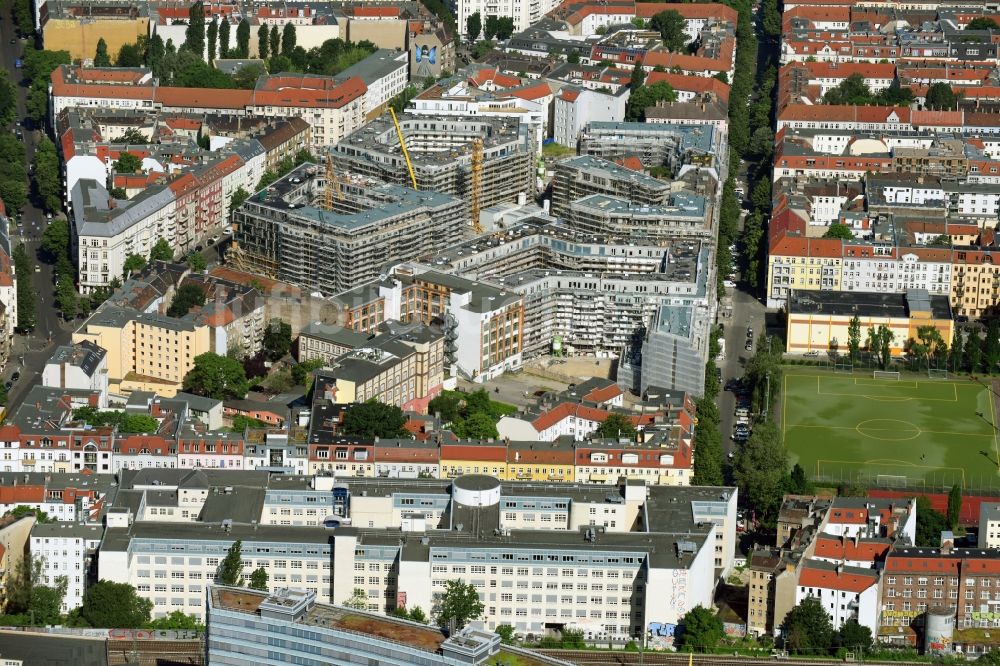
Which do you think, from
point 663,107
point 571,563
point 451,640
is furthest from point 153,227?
point 451,640

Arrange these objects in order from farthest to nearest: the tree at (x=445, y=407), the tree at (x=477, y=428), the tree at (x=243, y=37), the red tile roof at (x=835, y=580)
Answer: the tree at (x=243, y=37) → the tree at (x=445, y=407) → the tree at (x=477, y=428) → the red tile roof at (x=835, y=580)

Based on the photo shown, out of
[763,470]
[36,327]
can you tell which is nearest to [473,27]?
[36,327]

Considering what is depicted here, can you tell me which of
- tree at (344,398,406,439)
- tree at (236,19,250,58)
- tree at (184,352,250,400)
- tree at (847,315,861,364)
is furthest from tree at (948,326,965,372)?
tree at (236,19,250,58)

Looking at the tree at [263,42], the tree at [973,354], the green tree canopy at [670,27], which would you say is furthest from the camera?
the green tree canopy at [670,27]

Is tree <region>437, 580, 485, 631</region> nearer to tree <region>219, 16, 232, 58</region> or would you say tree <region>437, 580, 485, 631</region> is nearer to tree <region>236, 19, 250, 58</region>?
tree <region>219, 16, 232, 58</region>

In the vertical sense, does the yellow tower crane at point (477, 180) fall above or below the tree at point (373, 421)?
above

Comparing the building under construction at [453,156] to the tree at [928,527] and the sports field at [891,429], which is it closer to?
the sports field at [891,429]

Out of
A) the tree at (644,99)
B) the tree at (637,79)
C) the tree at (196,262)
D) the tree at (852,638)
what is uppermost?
the tree at (637,79)

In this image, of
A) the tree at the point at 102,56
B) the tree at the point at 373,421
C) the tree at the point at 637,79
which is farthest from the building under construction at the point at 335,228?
the tree at the point at 102,56
